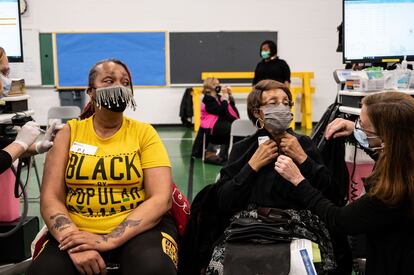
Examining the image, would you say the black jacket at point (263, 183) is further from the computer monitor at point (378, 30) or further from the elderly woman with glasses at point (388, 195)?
the computer monitor at point (378, 30)

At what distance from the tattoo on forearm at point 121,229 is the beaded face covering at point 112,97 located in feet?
1.65

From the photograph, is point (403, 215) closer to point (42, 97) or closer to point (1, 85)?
point (1, 85)

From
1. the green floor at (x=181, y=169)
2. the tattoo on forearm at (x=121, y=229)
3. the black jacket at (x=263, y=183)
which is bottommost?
the green floor at (x=181, y=169)

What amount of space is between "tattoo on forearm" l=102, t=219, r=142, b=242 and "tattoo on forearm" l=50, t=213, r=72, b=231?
16 centimetres

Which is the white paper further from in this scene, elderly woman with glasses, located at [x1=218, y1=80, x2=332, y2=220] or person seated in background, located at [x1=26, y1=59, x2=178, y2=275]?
person seated in background, located at [x1=26, y1=59, x2=178, y2=275]

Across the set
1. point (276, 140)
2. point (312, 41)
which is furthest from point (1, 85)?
point (312, 41)

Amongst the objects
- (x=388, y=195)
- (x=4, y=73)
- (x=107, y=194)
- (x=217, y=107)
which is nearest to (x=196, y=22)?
(x=217, y=107)

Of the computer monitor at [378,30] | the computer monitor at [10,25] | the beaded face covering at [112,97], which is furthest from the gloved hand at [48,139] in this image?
the computer monitor at [378,30]

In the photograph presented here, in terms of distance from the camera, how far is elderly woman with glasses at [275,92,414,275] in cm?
142

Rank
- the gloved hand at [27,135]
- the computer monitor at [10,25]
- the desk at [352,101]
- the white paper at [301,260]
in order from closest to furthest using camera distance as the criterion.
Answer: the white paper at [301,260] → the gloved hand at [27,135] → the desk at [352,101] → the computer monitor at [10,25]

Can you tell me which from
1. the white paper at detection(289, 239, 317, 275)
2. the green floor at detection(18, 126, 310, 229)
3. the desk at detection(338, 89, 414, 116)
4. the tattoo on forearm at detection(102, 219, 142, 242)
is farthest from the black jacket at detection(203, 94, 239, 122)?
the white paper at detection(289, 239, 317, 275)

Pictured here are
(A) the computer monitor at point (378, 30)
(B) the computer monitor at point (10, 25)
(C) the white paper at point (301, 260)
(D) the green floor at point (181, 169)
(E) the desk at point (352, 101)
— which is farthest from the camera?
(D) the green floor at point (181, 169)

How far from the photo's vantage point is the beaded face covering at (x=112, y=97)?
1.93 m

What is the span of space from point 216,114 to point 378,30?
326 centimetres
